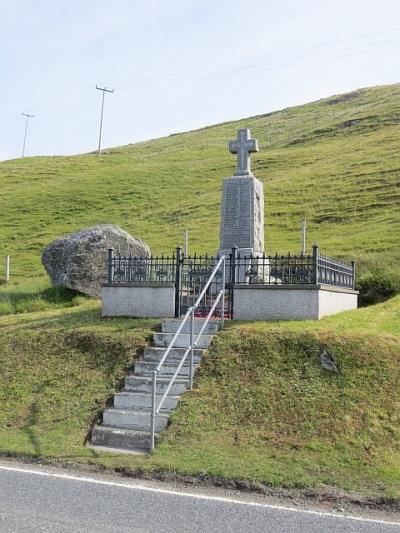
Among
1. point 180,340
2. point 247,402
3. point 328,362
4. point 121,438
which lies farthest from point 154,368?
point 328,362

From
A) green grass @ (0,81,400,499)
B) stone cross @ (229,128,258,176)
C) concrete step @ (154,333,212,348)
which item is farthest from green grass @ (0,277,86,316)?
concrete step @ (154,333,212,348)

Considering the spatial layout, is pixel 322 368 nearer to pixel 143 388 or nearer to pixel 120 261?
pixel 143 388

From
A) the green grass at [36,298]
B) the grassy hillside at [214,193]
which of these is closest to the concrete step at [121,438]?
the green grass at [36,298]

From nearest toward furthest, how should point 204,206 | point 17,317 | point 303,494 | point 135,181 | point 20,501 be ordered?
1. point 20,501
2. point 303,494
3. point 17,317
4. point 204,206
5. point 135,181

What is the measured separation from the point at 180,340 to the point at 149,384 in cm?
129

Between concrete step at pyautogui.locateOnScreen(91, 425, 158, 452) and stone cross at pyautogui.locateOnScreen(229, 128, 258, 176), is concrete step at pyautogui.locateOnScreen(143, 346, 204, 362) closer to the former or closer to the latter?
concrete step at pyautogui.locateOnScreen(91, 425, 158, 452)

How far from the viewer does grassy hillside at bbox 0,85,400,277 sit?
27.8 meters

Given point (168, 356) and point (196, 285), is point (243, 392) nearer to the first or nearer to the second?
point (168, 356)

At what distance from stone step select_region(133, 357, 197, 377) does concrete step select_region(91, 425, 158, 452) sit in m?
1.39

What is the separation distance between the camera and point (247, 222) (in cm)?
1416

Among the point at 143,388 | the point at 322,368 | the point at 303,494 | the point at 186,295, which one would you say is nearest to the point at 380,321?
the point at 322,368

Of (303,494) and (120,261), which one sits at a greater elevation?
(120,261)

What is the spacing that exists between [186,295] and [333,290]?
2.99 metres

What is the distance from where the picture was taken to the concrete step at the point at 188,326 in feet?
33.9
